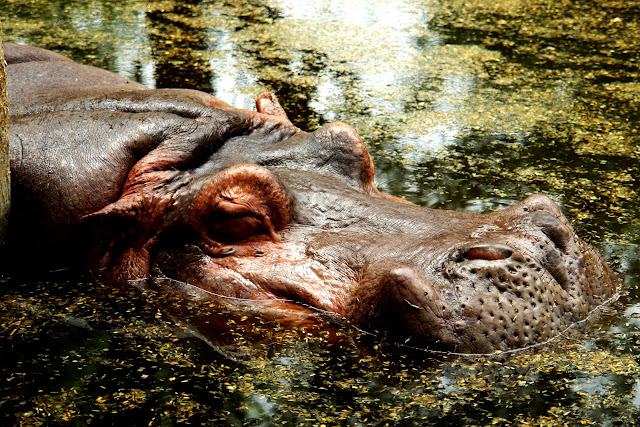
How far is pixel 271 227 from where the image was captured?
3885mm

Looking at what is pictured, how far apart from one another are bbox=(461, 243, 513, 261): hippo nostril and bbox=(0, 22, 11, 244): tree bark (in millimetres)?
1921

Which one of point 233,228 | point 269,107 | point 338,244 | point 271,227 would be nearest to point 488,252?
point 338,244

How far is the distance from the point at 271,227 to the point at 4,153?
1152 millimetres

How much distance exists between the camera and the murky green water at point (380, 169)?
3250mm

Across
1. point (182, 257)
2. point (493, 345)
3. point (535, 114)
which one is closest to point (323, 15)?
point (535, 114)

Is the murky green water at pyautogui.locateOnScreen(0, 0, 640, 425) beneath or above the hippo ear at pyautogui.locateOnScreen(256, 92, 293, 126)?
beneath

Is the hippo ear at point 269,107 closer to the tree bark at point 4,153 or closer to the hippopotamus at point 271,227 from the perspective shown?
the hippopotamus at point 271,227

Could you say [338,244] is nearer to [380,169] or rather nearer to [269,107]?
[269,107]

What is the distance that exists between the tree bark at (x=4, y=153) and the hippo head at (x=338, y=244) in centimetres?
36

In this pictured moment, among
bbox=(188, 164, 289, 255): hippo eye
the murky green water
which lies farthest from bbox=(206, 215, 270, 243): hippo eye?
the murky green water

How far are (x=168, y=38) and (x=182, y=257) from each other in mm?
4860

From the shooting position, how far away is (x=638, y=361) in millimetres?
3455

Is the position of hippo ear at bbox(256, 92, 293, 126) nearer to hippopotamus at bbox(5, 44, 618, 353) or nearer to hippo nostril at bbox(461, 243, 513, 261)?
hippopotamus at bbox(5, 44, 618, 353)

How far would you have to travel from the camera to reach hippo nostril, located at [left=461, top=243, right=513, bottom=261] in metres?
3.41
